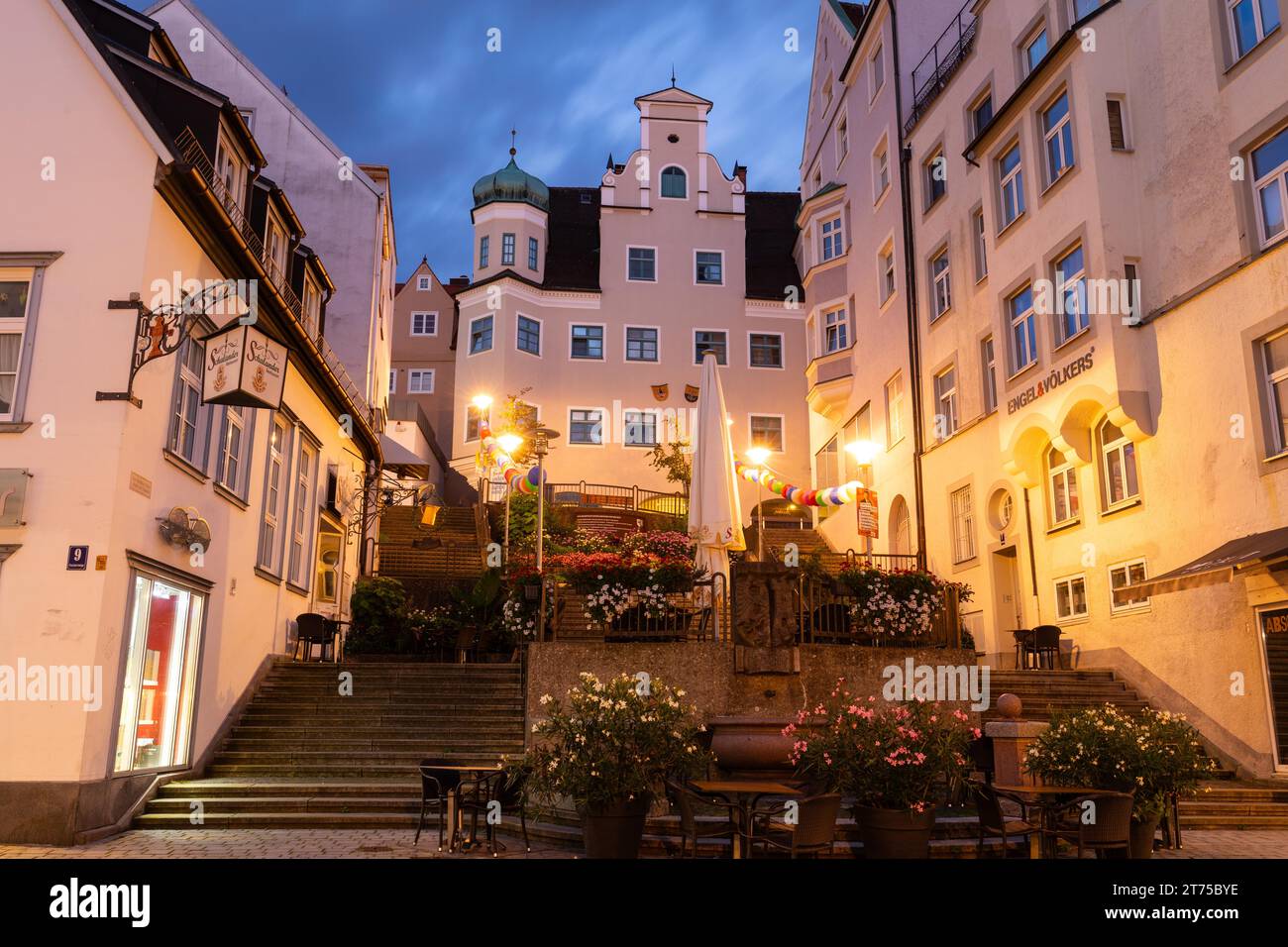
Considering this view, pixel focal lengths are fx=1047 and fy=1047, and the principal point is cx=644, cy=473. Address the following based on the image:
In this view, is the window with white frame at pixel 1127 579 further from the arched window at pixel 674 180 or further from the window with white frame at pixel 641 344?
the arched window at pixel 674 180

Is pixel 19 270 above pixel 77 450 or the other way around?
above

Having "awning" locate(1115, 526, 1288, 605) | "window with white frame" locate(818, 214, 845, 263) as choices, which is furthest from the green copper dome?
"awning" locate(1115, 526, 1288, 605)

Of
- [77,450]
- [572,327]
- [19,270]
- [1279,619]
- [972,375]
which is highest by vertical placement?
[572,327]

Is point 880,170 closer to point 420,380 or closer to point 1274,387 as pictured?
point 1274,387

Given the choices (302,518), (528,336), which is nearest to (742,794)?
(302,518)

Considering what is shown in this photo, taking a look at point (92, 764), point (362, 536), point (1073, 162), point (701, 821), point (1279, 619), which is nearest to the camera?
point (701, 821)

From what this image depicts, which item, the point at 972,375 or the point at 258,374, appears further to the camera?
the point at 972,375

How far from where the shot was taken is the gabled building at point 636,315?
41844 millimetres

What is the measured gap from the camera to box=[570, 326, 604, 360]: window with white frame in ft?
141
